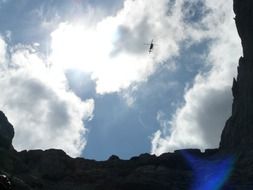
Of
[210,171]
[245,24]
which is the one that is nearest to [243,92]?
[245,24]

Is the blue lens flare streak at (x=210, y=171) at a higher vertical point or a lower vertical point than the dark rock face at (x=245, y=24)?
lower

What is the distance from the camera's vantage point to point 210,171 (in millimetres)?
144250

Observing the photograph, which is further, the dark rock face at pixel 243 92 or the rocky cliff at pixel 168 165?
the dark rock face at pixel 243 92

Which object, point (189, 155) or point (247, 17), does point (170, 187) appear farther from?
point (247, 17)

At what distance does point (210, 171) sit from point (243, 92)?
44.7 m

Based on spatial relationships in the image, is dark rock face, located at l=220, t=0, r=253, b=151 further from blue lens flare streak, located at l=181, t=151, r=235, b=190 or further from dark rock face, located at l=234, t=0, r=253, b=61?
blue lens flare streak, located at l=181, t=151, r=235, b=190

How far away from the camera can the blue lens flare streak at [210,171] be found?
132 metres

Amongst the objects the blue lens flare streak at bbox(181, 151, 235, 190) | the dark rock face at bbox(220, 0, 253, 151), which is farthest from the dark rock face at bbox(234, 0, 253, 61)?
the blue lens flare streak at bbox(181, 151, 235, 190)

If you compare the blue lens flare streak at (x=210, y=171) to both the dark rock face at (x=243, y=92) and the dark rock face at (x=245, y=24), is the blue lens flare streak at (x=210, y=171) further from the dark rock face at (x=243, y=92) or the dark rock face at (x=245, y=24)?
the dark rock face at (x=245, y=24)

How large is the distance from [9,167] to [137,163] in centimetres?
4312

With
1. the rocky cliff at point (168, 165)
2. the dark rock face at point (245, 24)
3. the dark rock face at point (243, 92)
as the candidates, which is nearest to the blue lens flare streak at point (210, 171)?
the rocky cliff at point (168, 165)

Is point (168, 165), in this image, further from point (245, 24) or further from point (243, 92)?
point (245, 24)

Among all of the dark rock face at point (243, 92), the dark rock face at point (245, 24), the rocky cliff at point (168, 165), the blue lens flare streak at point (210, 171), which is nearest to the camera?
the rocky cliff at point (168, 165)

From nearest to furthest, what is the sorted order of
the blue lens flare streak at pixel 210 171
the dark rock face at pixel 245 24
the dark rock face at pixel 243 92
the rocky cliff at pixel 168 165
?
the rocky cliff at pixel 168 165
the blue lens flare streak at pixel 210 171
the dark rock face at pixel 243 92
the dark rock face at pixel 245 24
